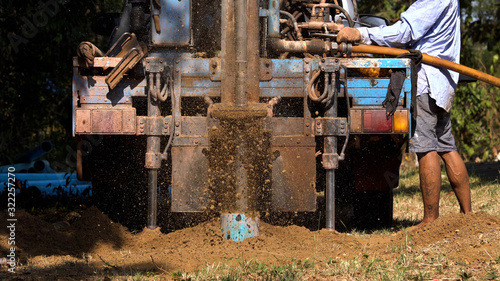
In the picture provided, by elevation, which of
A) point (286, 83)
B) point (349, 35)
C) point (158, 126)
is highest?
point (349, 35)

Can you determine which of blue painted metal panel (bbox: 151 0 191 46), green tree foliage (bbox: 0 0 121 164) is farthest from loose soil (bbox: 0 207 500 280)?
green tree foliage (bbox: 0 0 121 164)

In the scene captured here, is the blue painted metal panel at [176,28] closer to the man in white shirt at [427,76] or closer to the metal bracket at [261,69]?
the metal bracket at [261,69]

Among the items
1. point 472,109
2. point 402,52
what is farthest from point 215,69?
point 472,109

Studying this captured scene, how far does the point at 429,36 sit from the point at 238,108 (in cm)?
158

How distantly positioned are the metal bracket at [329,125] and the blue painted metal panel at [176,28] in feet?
3.36

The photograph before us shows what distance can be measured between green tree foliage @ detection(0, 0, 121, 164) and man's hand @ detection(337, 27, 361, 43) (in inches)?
175

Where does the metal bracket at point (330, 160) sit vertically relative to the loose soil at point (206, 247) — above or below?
above

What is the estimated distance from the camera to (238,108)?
4133 mm

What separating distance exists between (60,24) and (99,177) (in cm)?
364

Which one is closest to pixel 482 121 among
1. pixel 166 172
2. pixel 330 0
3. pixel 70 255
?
pixel 330 0

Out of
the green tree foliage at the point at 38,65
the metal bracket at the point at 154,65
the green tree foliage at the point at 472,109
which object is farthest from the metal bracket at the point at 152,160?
the green tree foliage at the point at 472,109

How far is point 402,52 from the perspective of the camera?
15.2 feet

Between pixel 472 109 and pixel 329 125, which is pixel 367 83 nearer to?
pixel 329 125

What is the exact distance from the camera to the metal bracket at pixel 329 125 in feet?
14.3
